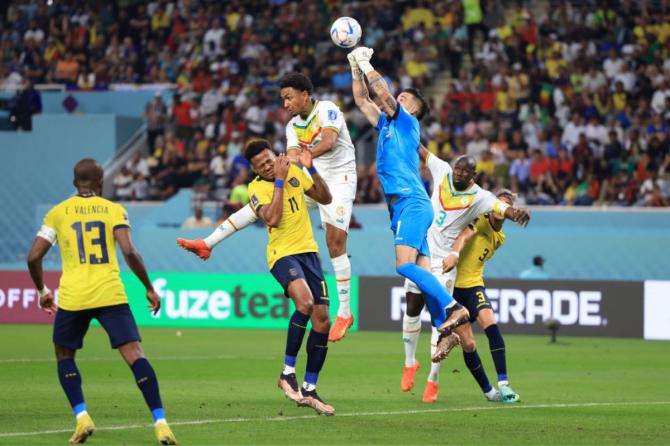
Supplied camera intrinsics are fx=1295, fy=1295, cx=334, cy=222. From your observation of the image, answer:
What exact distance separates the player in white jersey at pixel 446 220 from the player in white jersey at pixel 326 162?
69cm

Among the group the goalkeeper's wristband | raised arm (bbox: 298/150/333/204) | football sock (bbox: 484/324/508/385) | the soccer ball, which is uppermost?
the soccer ball

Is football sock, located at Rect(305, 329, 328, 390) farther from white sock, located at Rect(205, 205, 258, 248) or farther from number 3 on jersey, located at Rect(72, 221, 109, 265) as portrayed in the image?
number 3 on jersey, located at Rect(72, 221, 109, 265)

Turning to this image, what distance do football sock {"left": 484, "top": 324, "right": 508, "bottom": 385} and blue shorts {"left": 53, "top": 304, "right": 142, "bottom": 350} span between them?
488cm

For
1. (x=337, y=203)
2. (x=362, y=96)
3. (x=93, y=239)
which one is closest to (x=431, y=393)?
(x=337, y=203)

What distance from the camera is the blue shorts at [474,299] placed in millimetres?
13750

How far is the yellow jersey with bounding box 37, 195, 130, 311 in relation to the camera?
9609mm

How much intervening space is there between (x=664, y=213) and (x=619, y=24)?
6296 millimetres

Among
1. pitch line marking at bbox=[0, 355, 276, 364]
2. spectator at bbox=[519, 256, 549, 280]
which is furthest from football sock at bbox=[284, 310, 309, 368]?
spectator at bbox=[519, 256, 549, 280]

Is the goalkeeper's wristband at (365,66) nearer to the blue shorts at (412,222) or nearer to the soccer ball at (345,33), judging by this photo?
the soccer ball at (345,33)

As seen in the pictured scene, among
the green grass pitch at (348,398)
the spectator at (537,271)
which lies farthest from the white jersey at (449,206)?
the spectator at (537,271)

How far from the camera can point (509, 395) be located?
13.1 metres

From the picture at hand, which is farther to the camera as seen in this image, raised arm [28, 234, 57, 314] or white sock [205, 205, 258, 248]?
white sock [205, 205, 258, 248]

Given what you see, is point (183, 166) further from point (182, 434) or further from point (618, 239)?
point (182, 434)

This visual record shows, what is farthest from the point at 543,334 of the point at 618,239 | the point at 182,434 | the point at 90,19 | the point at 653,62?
the point at 90,19
